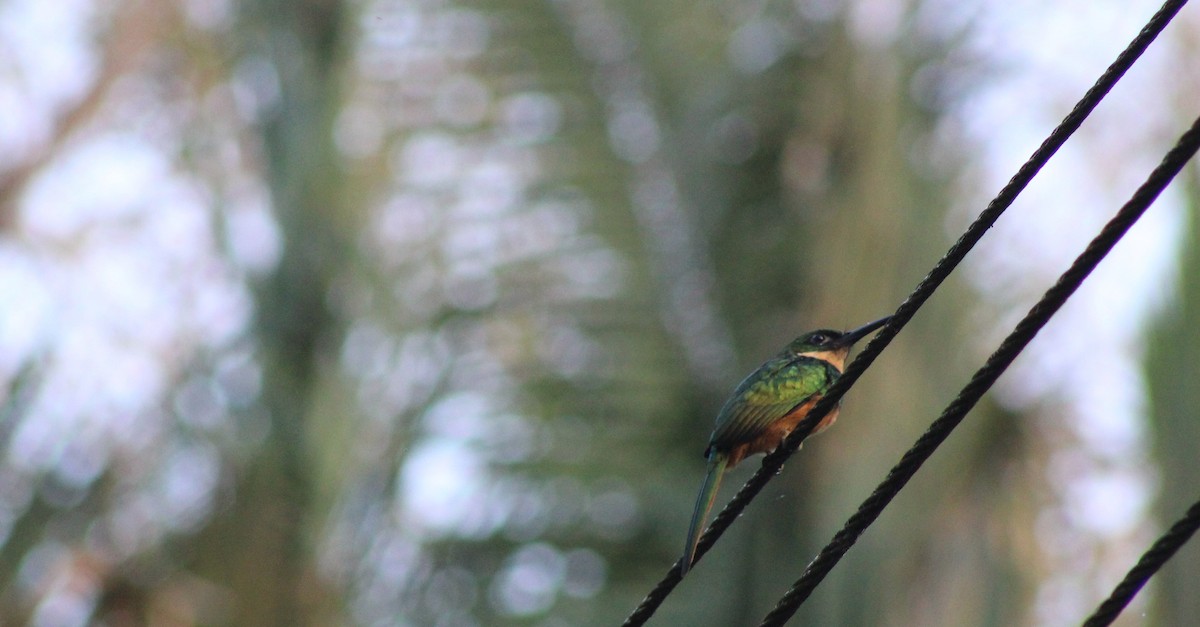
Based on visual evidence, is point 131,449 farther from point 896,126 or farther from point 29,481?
point 896,126

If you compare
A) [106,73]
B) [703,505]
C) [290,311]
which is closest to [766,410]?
[703,505]

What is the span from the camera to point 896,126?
9.49 meters

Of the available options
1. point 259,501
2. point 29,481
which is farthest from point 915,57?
point 29,481

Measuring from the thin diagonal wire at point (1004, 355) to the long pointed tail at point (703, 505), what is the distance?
1.28 ft

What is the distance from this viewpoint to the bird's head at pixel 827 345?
454cm

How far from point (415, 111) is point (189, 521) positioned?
4844 millimetres

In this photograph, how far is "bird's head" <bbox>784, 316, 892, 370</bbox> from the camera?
14.9ft

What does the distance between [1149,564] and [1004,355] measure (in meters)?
0.45

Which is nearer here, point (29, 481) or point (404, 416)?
point (29, 481)

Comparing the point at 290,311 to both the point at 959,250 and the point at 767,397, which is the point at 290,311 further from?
the point at 959,250

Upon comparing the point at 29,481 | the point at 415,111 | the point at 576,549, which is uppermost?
the point at 415,111

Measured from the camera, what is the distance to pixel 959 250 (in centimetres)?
274

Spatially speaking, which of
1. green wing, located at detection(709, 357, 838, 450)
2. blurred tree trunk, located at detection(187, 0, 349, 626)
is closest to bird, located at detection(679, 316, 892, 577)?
green wing, located at detection(709, 357, 838, 450)

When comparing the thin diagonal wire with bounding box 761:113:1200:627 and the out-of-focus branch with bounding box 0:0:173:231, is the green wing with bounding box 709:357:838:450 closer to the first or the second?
the thin diagonal wire with bounding box 761:113:1200:627
